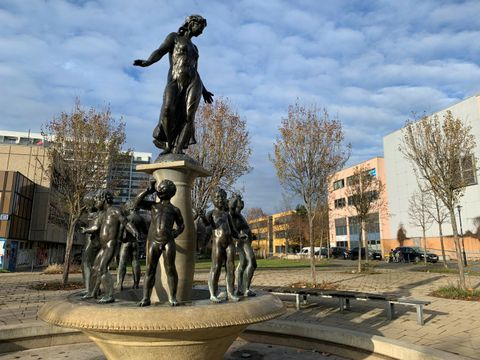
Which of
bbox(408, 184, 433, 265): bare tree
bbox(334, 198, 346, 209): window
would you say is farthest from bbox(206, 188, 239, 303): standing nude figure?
bbox(334, 198, 346, 209): window

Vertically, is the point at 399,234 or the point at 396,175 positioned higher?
the point at 396,175

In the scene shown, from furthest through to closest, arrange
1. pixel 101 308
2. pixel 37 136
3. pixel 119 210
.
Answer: pixel 37 136
pixel 119 210
pixel 101 308

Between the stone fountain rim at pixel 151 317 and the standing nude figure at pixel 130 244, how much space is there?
1.39m

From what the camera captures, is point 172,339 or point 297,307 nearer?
point 172,339

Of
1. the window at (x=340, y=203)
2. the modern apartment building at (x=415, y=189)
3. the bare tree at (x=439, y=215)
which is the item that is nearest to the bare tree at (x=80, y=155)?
the bare tree at (x=439, y=215)

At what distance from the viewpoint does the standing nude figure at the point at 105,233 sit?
454 cm

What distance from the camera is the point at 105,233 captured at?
15.7 ft

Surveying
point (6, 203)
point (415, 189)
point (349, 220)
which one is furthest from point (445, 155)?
point (349, 220)

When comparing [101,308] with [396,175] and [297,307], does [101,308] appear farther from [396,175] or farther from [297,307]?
[396,175]

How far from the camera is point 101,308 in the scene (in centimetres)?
357

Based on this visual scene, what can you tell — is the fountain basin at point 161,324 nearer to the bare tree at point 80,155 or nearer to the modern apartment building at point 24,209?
the bare tree at point 80,155

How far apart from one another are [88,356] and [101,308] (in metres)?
2.46

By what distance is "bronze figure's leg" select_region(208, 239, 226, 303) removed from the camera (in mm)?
4527

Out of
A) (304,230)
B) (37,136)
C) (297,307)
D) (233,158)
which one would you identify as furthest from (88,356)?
(37,136)
